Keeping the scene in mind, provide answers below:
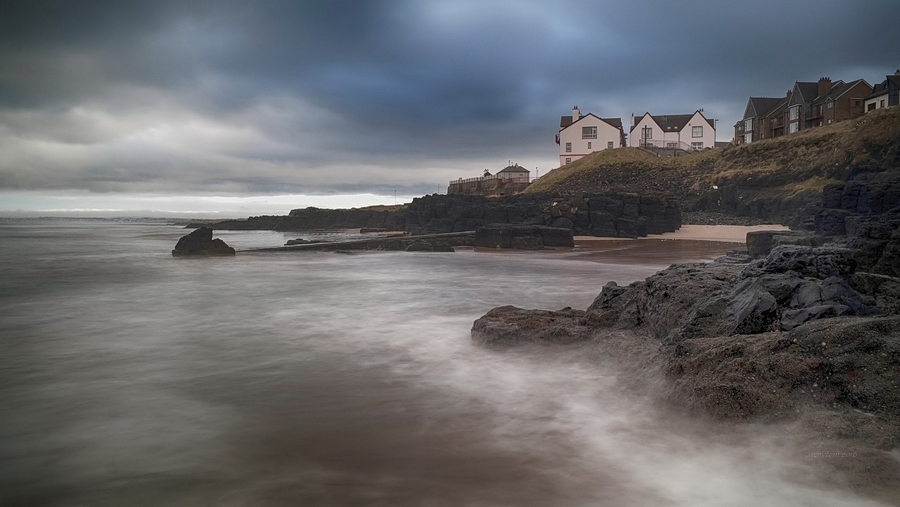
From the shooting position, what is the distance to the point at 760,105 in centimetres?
5872

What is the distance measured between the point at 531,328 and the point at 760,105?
64.8 meters

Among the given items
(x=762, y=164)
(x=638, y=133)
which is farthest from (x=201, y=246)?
(x=638, y=133)

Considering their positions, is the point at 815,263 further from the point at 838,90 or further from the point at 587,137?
Result: the point at 587,137

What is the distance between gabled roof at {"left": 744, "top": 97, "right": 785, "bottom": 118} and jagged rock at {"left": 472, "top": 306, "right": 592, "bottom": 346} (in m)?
62.8

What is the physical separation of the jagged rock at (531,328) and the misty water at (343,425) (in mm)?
197

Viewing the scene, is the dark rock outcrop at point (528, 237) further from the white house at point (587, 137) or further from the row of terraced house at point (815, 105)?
the white house at point (587, 137)

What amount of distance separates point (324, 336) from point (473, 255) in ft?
49.2

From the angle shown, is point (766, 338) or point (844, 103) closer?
point (766, 338)

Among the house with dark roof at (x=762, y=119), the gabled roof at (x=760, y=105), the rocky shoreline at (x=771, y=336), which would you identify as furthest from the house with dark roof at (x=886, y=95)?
the rocky shoreline at (x=771, y=336)

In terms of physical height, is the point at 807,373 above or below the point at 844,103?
below

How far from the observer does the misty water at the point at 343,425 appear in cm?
288

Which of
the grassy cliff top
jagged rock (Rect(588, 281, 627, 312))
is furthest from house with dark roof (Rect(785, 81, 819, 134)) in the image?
jagged rock (Rect(588, 281, 627, 312))

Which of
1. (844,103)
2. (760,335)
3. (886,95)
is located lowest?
(760,335)

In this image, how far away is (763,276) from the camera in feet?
15.0
